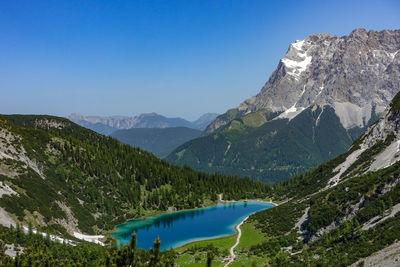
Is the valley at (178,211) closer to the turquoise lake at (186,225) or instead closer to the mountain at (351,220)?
the mountain at (351,220)

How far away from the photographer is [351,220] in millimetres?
67312

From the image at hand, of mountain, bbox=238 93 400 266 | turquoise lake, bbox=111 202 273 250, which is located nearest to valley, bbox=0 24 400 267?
mountain, bbox=238 93 400 266

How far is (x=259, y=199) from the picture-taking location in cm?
18000

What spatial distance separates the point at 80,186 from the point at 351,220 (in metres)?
119

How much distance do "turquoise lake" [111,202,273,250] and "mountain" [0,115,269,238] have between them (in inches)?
377

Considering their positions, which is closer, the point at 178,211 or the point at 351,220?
the point at 351,220

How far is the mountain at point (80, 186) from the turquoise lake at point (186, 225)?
9577mm

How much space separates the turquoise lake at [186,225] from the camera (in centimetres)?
11056

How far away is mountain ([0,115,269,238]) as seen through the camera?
102m

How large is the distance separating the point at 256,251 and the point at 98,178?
10421cm

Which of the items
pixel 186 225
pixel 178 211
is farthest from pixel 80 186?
pixel 186 225

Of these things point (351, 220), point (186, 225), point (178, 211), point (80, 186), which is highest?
point (80, 186)

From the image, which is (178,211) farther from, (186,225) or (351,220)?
(351,220)

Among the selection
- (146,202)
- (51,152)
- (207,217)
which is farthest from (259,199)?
(51,152)
